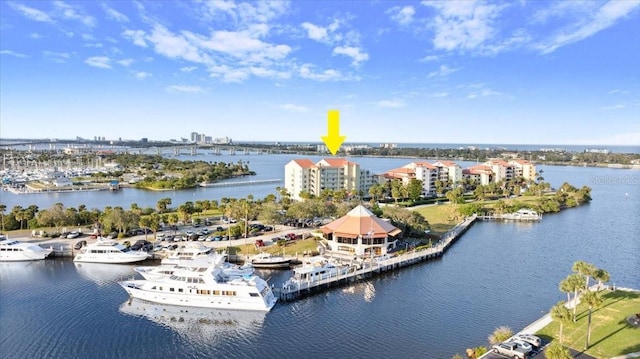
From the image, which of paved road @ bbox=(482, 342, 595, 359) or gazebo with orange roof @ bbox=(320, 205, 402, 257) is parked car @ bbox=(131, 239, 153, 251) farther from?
paved road @ bbox=(482, 342, 595, 359)

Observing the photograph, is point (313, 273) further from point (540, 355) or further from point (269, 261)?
point (540, 355)

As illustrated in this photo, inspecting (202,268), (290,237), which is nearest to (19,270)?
(202,268)

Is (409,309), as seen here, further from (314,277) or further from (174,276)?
(174,276)

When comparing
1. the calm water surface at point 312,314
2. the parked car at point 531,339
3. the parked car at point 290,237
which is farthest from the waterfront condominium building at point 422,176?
the parked car at point 531,339

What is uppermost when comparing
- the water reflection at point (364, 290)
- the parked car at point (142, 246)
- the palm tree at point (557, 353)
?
the palm tree at point (557, 353)

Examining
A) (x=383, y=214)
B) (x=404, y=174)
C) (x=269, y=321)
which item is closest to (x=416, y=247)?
(x=383, y=214)

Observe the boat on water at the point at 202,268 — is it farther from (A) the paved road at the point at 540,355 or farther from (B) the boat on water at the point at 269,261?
(A) the paved road at the point at 540,355
